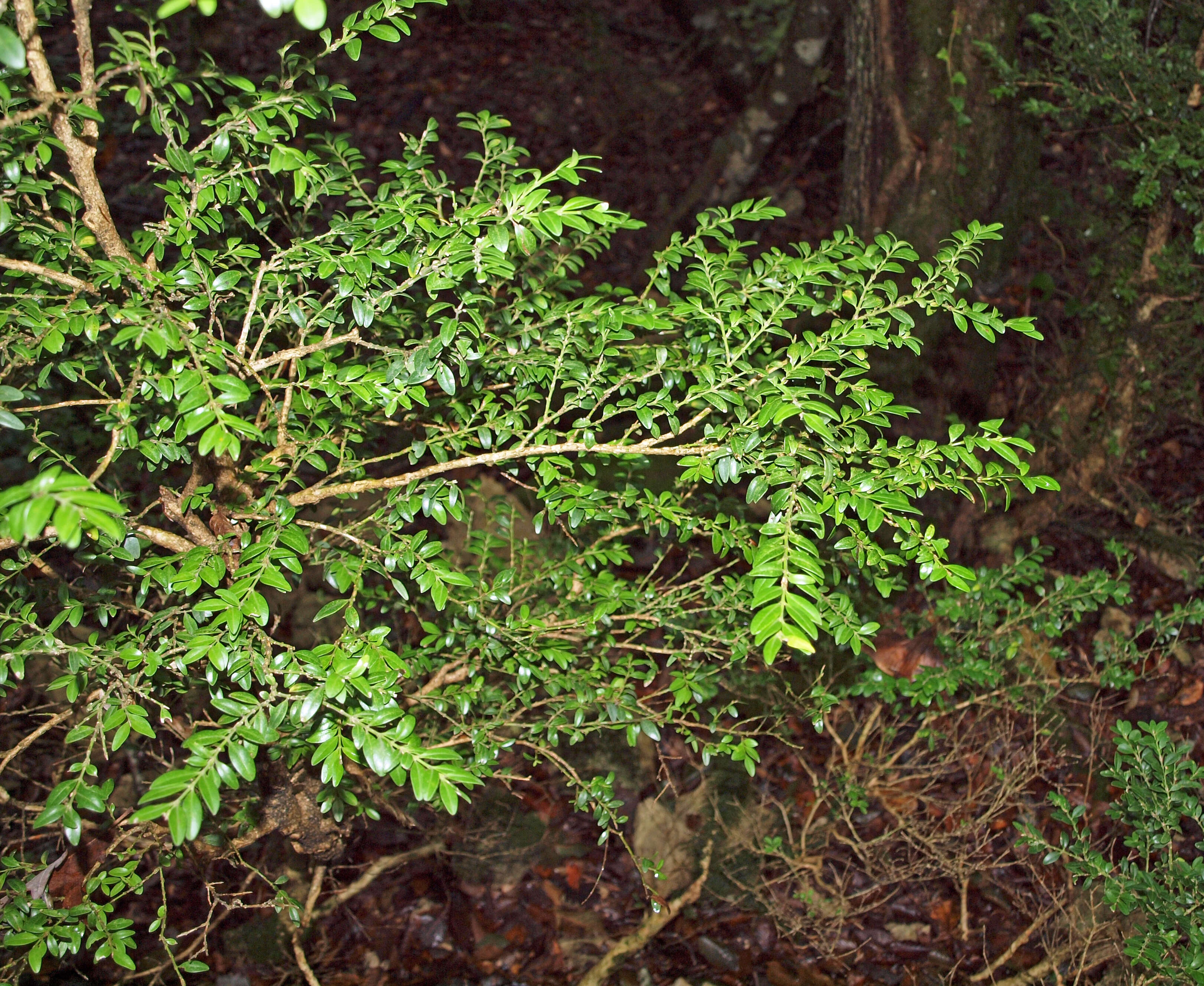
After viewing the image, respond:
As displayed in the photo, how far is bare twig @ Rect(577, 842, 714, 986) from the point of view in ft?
9.29

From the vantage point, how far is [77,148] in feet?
4.81

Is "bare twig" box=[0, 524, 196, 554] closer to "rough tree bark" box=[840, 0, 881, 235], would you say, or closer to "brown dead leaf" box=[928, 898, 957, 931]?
"brown dead leaf" box=[928, 898, 957, 931]

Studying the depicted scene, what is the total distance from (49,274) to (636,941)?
2465 millimetres

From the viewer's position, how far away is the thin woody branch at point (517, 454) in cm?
154

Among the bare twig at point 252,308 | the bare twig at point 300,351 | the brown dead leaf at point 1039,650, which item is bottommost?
the brown dead leaf at point 1039,650

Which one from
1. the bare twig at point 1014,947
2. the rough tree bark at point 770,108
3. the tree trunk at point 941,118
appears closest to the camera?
the bare twig at point 1014,947

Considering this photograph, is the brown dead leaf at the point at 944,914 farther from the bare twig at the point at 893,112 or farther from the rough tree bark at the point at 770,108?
the rough tree bark at the point at 770,108

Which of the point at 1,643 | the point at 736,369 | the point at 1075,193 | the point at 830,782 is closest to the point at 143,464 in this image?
the point at 1,643

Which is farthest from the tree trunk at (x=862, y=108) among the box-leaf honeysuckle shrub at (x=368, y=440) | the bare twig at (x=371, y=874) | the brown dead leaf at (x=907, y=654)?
the bare twig at (x=371, y=874)

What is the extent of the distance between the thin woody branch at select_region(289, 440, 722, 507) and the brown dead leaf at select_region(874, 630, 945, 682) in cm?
194

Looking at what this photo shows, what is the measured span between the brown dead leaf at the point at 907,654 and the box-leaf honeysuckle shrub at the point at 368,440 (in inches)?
45.3

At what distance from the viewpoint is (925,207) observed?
3711mm

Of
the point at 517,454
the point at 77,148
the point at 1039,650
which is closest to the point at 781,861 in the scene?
the point at 1039,650

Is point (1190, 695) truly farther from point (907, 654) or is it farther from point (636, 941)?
point (636, 941)
